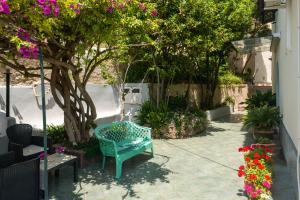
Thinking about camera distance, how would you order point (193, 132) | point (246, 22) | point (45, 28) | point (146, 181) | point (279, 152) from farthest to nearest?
1. point (246, 22)
2. point (193, 132)
3. point (279, 152)
4. point (146, 181)
5. point (45, 28)

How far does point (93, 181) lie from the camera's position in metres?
6.86

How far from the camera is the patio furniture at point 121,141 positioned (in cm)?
726

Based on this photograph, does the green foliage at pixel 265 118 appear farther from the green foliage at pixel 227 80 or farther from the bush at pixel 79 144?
the green foliage at pixel 227 80

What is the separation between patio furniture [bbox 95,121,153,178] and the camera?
23.8ft

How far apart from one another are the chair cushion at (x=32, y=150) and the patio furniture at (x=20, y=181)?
183cm

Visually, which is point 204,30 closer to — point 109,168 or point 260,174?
point 109,168

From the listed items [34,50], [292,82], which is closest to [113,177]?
[34,50]

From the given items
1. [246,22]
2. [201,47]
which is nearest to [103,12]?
[201,47]

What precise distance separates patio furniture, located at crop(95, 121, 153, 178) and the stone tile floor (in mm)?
370

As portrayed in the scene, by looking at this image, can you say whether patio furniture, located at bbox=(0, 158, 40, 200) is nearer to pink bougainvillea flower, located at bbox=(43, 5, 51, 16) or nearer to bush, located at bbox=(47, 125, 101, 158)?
pink bougainvillea flower, located at bbox=(43, 5, 51, 16)

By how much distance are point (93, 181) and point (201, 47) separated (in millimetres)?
5830

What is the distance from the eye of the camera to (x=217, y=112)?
16.9 metres

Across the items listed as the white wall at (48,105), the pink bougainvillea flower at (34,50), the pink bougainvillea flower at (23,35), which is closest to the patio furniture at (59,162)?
the pink bougainvillea flower at (34,50)

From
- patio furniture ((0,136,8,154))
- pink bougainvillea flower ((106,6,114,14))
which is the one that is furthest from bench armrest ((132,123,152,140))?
pink bougainvillea flower ((106,6,114,14))
